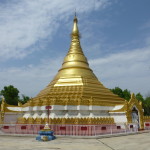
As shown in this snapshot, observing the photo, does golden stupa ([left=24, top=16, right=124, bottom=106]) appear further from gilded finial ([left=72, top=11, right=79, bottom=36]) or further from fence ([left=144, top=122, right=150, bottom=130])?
fence ([left=144, top=122, right=150, bottom=130])

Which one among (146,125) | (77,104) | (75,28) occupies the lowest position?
(146,125)

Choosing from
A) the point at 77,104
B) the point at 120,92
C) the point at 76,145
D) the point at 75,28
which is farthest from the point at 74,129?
the point at 120,92

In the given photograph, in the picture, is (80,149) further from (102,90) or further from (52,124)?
(102,90)

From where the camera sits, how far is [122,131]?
20.3 metres

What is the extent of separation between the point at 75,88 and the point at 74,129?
34.4 ft

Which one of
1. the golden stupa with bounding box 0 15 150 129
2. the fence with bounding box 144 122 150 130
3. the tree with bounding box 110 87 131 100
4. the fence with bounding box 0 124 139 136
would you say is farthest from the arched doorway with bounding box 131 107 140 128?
the tree with bounding box 110 87 131 100

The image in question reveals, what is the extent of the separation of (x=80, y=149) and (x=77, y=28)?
29.0 metres

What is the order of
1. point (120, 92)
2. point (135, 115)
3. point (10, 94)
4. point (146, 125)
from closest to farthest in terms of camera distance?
point (135, 115)
point (146, 125)
point (10, 94)
point (120, 92)

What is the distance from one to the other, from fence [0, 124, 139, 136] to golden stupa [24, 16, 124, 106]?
5626 millimetres

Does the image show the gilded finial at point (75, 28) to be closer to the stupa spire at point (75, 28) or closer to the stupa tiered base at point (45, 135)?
the stupa spire at point (75, 28)

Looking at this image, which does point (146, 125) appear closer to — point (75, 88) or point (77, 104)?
point (77, 104)

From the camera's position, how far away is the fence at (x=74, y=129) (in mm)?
17734

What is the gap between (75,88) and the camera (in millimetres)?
28125

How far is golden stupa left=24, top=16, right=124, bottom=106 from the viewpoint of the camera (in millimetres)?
25781
